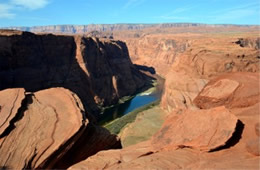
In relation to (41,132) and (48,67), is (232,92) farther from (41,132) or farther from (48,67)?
(48,67)

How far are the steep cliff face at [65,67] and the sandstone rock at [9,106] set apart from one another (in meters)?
29.8

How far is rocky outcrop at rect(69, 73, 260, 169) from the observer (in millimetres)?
8781

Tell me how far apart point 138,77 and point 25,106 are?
235 feet

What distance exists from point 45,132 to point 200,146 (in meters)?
6.38

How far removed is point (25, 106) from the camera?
12797 mm

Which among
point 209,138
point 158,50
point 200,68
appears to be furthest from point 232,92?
point 158,50

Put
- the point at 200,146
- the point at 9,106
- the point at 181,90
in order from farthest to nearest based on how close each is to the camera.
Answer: the point at 181,90, the point at 9,106, the point at 200,146

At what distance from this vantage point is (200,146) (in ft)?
32.0

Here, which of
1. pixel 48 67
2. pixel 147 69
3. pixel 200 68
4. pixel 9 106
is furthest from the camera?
pixel 147 69

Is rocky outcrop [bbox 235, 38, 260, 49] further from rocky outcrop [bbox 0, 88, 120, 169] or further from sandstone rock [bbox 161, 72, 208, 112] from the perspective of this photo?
rocky outcrop [bbox 0, 88, 120, 169]

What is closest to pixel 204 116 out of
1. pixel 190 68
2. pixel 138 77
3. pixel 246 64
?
pixel 246 64

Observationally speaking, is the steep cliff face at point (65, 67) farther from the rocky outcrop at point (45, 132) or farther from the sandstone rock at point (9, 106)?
the rocky outcrop at point (45, 132)

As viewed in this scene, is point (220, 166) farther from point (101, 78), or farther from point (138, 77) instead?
point (138, 77)

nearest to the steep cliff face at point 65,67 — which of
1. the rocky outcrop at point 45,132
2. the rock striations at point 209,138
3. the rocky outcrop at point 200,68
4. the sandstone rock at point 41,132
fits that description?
the rocky outcrop at point 200,68
